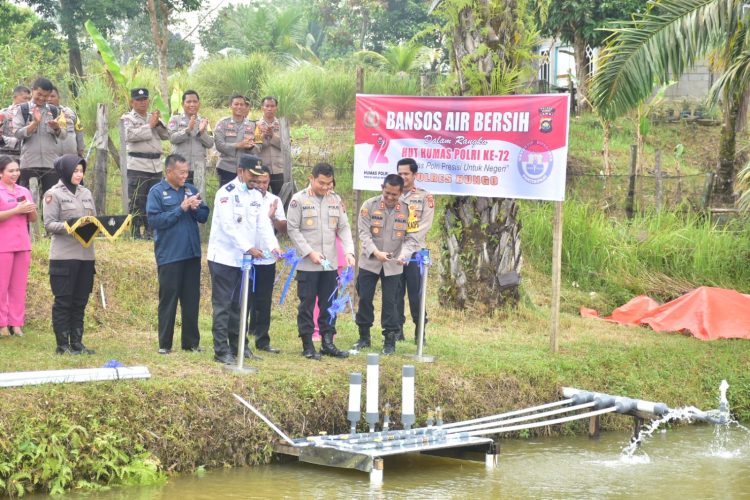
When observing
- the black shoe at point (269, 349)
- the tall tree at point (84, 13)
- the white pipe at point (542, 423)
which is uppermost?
the tall tree at point (84, 13)

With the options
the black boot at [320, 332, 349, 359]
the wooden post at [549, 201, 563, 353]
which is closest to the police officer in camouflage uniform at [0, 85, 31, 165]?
the black boot at [320, 332, 349, 359]

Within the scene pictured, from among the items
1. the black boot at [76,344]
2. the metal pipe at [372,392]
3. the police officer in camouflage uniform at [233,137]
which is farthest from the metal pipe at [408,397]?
the police officer in camouflage uniform at [233,137]

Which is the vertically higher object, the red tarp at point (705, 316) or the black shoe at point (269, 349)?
the red tarp at point (705, 316)

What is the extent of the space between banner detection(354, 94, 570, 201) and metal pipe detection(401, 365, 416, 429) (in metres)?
2.90

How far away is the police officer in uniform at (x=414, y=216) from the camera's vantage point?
10.5 m

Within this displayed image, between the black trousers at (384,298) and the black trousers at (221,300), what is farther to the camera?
the black trousers at (384,298)

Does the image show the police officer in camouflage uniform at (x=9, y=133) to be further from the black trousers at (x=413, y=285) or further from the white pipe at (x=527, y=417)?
the white pipe at (x=527, y=417)

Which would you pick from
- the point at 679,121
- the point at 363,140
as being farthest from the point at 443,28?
the point at 679,121

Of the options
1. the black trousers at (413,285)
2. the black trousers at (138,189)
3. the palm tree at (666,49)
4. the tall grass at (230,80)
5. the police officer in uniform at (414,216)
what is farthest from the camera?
the tall grass at (230,80)

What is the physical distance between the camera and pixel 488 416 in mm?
9531

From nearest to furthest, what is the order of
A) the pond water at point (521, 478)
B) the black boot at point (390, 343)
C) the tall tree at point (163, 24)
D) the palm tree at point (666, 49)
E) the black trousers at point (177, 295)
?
the pond water at point (521, 478) → the black trousers at point (177, 295) → the black boot at point (390, 343) → the palm tree at point (666, 49) → the tall tree at point (163, 24)

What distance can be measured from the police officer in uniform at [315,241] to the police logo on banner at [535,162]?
208 cm

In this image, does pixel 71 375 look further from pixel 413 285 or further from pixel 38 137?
pixel 38 137

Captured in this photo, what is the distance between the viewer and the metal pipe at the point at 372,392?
8531 millimetres
